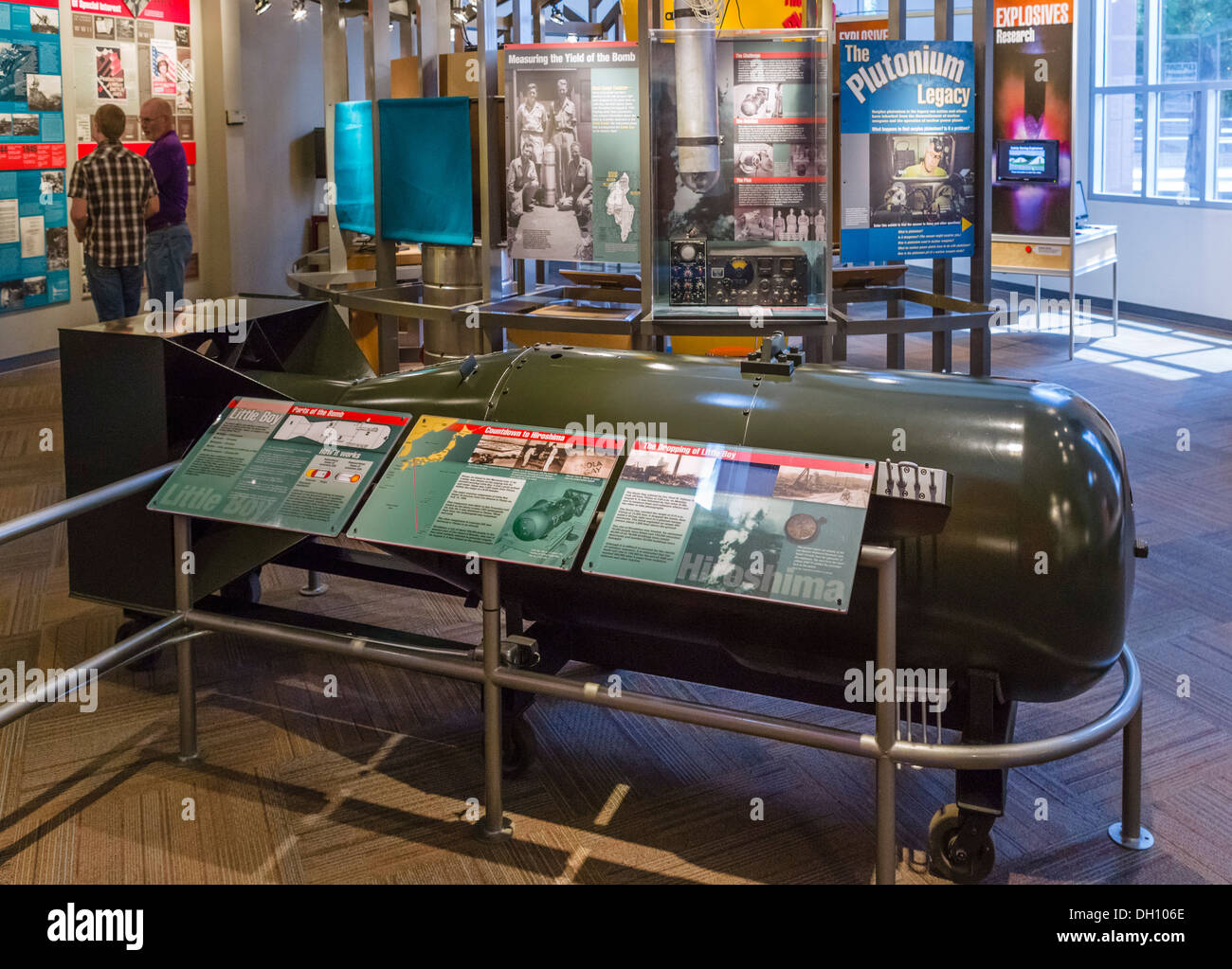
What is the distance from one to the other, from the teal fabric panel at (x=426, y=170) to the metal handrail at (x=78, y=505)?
202 centimetres

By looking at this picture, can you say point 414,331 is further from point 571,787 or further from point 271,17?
point 571,787

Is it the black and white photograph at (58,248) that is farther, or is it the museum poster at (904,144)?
the black and white photograph at (58,248)

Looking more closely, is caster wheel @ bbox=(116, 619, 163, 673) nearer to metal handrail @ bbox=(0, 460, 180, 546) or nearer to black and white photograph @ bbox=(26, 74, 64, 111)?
metal handrail @ bbox=(0, 460, 180, 546)

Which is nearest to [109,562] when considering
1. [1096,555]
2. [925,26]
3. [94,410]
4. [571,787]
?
[94,410]

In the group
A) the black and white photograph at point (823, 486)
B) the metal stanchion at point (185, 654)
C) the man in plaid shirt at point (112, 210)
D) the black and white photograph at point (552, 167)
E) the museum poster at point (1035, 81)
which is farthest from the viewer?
the man in plaid shirt at point (112, 210)

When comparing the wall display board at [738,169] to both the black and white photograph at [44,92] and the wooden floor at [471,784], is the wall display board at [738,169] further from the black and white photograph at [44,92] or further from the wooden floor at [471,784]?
the black and white photograph at [44,92]

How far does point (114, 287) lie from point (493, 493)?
16.6 ft

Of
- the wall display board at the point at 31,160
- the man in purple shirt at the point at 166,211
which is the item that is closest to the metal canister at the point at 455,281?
the man in purple shirt at the point at 166,211

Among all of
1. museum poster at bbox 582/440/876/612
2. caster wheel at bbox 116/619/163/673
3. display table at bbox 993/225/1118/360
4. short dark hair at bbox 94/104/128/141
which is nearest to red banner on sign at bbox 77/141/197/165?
short dark hair at bbox 94/104/128/141

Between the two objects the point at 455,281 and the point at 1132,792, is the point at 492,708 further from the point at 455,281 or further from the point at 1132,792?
the point at 455,281

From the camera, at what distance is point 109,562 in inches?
120

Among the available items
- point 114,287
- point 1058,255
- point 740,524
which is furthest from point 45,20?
point 740,524

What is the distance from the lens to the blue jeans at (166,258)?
23.1ft

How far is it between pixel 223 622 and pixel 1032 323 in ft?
24.4
